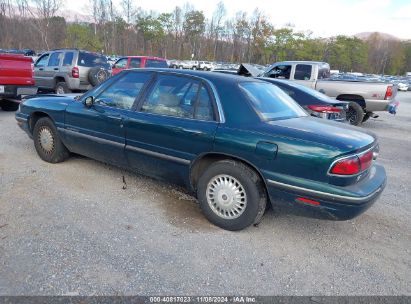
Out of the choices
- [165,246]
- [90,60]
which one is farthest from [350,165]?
[90,60]

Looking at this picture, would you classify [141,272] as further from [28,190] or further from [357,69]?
[357,69]

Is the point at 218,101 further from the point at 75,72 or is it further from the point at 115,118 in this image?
the point at 75,72

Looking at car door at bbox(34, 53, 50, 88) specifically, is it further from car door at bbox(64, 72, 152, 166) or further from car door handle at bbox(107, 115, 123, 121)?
car door handle at bbox(107, 115, 123, 121)

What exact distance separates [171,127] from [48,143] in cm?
244

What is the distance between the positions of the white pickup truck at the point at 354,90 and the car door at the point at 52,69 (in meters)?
6.82

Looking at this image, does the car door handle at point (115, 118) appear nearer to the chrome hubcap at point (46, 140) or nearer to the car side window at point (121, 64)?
the chrome hubcap at point (46, 140)

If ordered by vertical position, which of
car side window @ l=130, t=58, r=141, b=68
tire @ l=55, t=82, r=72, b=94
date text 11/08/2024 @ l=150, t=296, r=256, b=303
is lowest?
date text 11/08/2024 @ l=150, t=296, r=256, b=303

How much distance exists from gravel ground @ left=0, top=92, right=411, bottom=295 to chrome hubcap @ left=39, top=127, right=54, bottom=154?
552 millimetres

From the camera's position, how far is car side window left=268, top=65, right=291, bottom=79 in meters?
10.8

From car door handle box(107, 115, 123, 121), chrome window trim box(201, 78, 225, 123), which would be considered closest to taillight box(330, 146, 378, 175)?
chrome window trim box(201, 78, 225, 123)

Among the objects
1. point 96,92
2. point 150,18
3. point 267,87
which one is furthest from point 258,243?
point 150,18

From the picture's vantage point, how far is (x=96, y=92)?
13.8ft

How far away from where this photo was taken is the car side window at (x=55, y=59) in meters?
10.6

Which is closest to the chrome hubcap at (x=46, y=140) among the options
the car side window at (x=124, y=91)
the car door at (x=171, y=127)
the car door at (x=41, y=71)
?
the car side window at (x=124, y=91)
